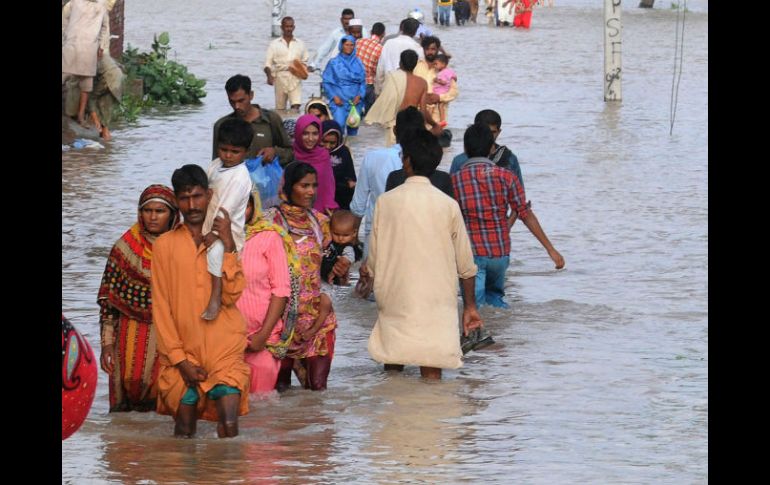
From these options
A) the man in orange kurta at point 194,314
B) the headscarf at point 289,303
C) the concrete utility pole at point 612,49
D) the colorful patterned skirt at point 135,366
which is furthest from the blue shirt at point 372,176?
the concrete utility pole at point 612,49

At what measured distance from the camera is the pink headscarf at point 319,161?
1022cm

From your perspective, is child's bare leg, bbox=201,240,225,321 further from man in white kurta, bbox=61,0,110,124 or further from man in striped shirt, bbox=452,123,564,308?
man in white kurta, bbox=61,0,110,124

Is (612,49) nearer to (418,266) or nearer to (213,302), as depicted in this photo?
(418,266)

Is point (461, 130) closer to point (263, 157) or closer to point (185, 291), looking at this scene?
point (263, 157)

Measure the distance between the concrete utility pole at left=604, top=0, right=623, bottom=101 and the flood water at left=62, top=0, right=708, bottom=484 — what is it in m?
0.29

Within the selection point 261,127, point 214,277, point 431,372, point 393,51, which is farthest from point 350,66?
point 214,277

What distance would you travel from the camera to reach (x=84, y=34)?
18406 mm

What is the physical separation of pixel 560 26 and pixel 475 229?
3199 centimetres

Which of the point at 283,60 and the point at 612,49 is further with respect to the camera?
the point at 612,49

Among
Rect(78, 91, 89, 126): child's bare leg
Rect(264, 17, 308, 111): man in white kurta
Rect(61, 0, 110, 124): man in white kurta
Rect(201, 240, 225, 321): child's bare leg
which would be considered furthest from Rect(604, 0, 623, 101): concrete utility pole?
Rect(201, 240, 225, 321): child's bare leg

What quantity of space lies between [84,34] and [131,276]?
11.7 meters

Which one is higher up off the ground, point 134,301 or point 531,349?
point 134,301

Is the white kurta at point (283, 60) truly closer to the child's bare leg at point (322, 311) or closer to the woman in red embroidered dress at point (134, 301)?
the child's bare leg at point (322, 311)

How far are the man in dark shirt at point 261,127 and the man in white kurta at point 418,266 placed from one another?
1.86 metres
